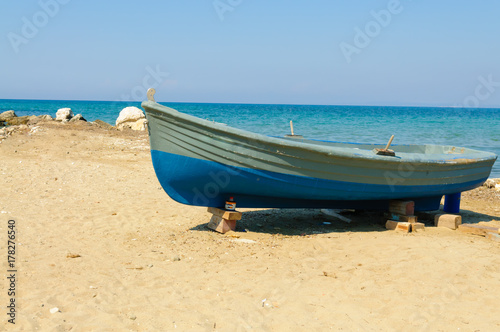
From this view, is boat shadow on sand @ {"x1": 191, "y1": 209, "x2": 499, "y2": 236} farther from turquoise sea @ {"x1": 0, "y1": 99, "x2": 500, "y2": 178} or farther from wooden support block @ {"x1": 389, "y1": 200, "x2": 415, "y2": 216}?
turquoise sea @ {"x1": 0, "y1": 99, "x2": 500, "y2": 178}

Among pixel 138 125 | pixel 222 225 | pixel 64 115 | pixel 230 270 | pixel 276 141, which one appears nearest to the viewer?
pixel 230 270

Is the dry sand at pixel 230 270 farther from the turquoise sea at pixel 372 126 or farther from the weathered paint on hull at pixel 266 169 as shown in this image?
the turquoise sea at pixel 372 126

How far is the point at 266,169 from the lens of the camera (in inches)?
229

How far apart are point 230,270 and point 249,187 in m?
1.41

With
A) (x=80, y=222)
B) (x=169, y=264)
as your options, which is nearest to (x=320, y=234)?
(x=169, y=264)

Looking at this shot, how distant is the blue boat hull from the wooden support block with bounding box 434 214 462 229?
2.41 ft

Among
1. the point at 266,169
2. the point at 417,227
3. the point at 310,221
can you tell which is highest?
the point at 266,169

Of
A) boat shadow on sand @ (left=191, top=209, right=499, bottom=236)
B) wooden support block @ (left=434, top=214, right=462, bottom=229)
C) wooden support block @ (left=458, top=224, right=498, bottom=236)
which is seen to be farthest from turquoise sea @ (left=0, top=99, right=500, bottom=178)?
wooden support block @ (left=458, top=224, right=498, bottom=236)

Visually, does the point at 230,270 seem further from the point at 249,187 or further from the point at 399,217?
the point at 399,217

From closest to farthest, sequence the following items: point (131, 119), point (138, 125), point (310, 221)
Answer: point (310, 221) < point (138, 125) < point (131, 119)

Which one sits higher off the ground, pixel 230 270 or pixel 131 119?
pixel 131 119

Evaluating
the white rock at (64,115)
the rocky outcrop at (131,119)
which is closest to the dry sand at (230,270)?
the rocky outcrop at (131,119)

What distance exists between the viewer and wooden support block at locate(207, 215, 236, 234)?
618cm

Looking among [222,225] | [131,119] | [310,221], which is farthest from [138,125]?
[222,225]
